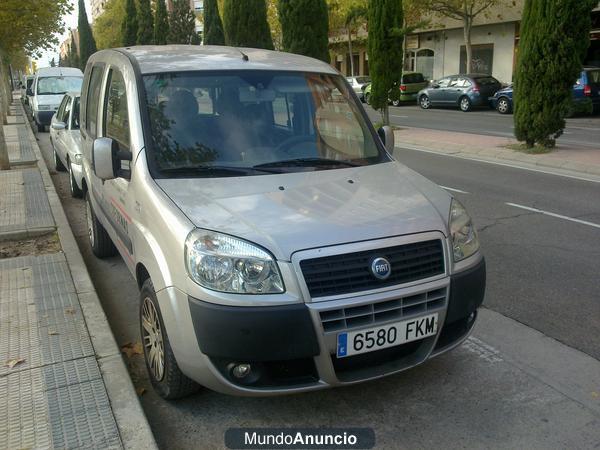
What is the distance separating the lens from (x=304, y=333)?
2.76 metres

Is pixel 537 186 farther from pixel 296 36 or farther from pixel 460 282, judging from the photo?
pixel 296 36

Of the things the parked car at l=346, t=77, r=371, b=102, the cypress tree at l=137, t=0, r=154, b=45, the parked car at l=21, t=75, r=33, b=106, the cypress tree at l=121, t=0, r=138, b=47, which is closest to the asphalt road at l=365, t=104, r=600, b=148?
the parked car at l=346, t=77, r=371, b=102

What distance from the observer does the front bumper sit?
275 cm

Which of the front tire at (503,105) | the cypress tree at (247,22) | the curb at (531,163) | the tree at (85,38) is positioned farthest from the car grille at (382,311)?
the tree at (85,38)

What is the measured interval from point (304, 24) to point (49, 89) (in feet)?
31.6

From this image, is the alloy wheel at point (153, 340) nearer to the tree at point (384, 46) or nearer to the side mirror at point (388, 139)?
the side mirror at point (388, 139)

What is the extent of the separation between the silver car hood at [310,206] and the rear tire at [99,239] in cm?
273

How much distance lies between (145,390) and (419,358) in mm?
1696

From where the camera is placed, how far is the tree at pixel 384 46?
56.4 feet

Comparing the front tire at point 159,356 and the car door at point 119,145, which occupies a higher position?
the car door at point 119,145

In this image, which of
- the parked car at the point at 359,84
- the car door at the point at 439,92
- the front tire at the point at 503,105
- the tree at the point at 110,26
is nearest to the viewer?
the front tire at the point at 503,105

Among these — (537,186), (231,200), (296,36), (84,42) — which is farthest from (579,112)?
(84,42)

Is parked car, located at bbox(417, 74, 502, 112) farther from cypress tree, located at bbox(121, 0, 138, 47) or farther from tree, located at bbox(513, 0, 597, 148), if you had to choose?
cypress tree, located at bbox(121, 0, 138, 47)

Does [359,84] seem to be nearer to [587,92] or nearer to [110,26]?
[587,92]
